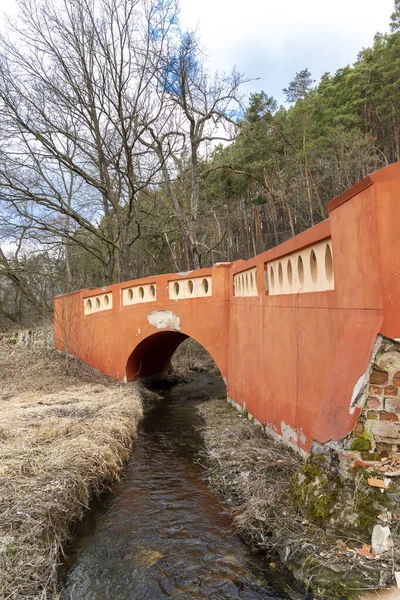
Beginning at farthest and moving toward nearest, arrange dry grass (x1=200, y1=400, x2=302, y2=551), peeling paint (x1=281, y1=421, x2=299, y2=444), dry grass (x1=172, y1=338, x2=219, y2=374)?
1. dry grass (x1=172, y1=338, x2=219, y2=374)
2. peeling paint (x1=281, y1=421, x2=299, y2=444)
3. dry grass (x1=200, y1=400, x2=302, y2=551)

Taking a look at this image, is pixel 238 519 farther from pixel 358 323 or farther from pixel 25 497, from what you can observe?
pixel 358 323

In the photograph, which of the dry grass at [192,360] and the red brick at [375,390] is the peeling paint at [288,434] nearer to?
the red brick at [375,390]

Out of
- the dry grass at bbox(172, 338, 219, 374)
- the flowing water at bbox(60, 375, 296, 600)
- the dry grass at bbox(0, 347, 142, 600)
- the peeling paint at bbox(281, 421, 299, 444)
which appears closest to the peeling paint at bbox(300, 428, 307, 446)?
the peeling paint at bbox(281, 421, 299, 444)

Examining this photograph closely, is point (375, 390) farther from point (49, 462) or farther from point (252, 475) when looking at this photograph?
point (49, 462)

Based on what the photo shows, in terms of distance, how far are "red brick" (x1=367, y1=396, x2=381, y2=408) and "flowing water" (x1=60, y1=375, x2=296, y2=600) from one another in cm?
148

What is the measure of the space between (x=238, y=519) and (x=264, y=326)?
2.55 m

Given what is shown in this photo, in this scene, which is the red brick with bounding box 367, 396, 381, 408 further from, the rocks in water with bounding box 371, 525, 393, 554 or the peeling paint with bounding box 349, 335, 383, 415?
the rocks in water with bounding box 371, 525, 393, 554

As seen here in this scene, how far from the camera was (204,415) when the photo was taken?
8102 mm

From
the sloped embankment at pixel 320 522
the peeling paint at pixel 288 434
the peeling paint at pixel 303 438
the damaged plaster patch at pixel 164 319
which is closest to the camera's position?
the sloped embankment at pixel 320 522

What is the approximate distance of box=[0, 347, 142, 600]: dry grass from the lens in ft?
10.1

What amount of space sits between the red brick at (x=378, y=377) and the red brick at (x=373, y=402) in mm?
111

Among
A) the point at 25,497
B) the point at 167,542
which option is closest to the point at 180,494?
the point at 167,542

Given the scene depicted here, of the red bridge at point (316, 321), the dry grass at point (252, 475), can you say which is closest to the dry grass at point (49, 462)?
the dry grass at point (252, 475)

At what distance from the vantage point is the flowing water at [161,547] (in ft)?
10.2
